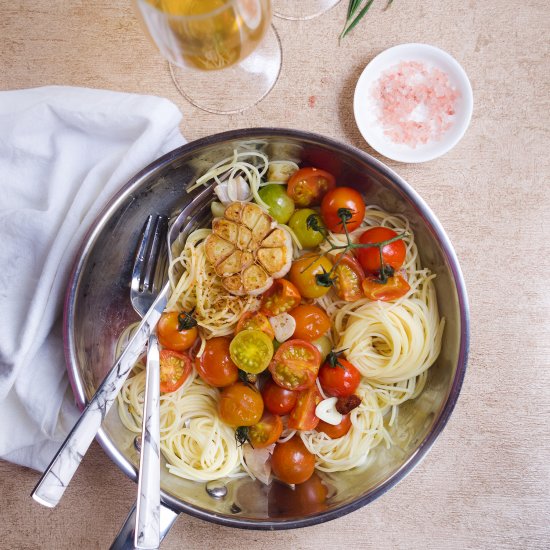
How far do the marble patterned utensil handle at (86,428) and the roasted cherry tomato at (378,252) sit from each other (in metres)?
0.71

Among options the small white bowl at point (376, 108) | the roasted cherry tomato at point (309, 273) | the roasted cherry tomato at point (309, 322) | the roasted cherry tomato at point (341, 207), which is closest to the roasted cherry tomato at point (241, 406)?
the roasted cherry tomato at point (309, 322)

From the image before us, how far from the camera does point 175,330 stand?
196 cm

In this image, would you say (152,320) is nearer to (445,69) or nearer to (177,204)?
(177,204)

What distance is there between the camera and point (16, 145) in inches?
79.4

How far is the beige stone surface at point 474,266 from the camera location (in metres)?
2.09

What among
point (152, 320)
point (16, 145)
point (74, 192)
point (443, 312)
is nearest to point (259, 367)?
point (152, 320)

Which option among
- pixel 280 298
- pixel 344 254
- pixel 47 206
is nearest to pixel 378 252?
pixel 344 254

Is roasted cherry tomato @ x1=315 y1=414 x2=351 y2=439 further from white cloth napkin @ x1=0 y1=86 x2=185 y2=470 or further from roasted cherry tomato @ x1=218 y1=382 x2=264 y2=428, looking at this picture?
white cloth napkin @ x1=0 y1=86 x2=185 y2=470

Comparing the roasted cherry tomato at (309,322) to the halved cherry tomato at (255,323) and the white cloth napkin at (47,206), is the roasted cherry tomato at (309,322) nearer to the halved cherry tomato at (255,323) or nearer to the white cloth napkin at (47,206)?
the halved cherry tomato at (255,323)

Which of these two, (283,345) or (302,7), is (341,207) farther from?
(302,7)

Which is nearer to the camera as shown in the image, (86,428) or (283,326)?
(86,428)

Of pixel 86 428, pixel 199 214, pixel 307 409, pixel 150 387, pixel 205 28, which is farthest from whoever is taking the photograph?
pixel 199 214

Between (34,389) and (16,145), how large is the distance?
83cm

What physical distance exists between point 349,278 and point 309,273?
0.14 m
